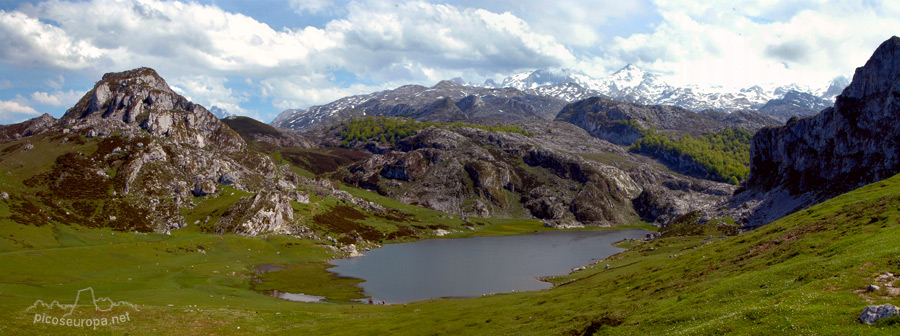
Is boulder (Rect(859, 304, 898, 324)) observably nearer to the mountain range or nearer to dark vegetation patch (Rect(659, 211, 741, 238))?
the mountain range

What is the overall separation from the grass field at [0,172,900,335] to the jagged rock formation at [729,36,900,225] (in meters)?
99.6

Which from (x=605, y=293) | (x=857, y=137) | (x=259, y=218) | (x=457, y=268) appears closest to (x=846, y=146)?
(x=857, y=137)

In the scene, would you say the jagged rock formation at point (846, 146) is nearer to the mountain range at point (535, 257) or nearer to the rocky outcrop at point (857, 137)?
the rocky outcrop at point (857, 137)

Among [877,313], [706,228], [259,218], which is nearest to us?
[877,313]

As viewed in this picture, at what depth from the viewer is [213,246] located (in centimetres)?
14550

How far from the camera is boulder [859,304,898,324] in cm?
1973

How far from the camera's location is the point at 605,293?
2233 inches

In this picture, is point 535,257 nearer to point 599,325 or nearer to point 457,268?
point 457,268

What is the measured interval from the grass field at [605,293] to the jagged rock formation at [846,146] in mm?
99641

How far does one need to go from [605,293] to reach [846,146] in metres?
161

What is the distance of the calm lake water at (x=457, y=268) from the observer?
108 m

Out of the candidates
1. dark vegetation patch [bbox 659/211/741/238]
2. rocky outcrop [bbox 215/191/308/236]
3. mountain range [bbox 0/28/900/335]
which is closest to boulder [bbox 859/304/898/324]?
mountain range [bbox 0/28/900/335]

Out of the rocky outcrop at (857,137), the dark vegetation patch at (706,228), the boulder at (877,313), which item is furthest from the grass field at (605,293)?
the rocky outcrop at (857,137)

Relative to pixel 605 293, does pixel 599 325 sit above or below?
above
